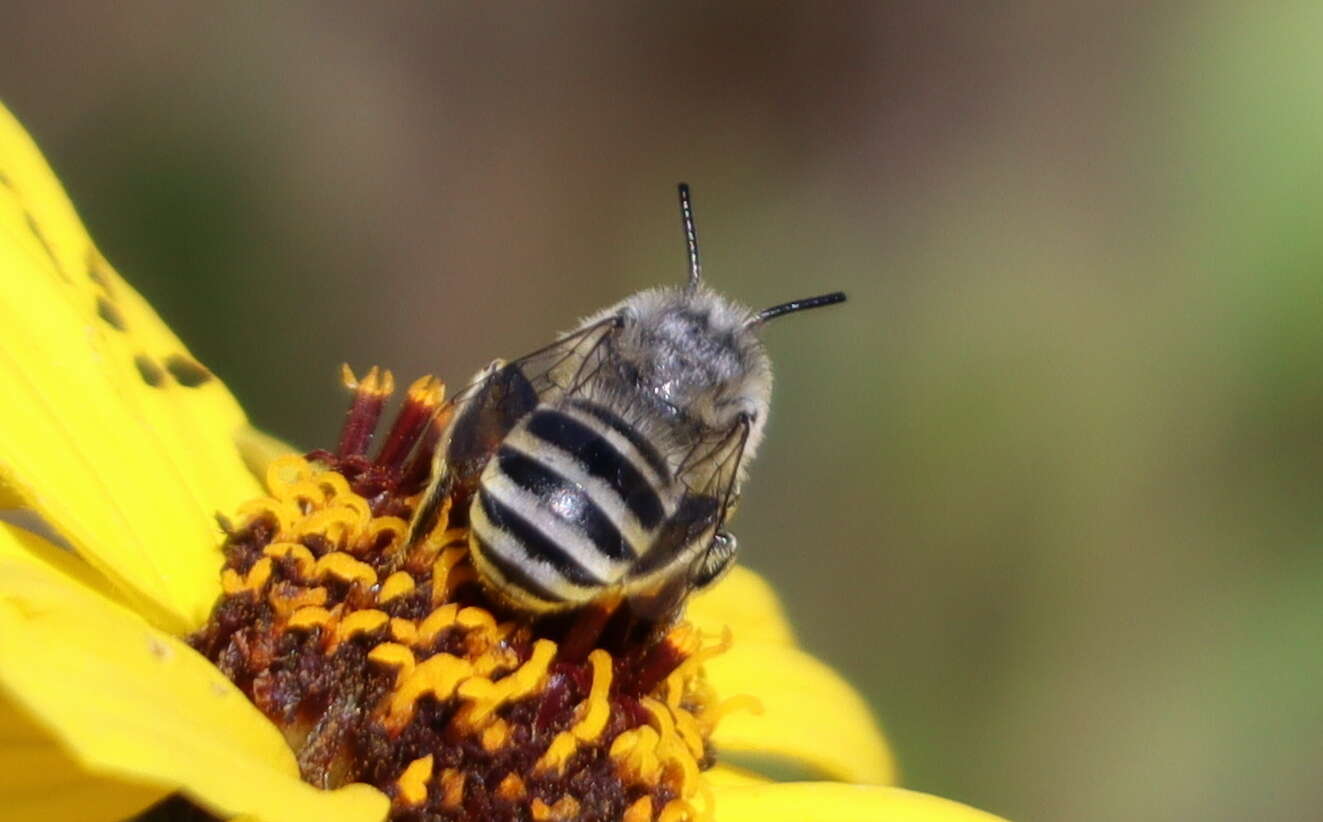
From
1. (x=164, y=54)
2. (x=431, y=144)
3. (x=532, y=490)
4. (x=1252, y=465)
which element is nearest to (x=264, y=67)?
(x=164, y=54)

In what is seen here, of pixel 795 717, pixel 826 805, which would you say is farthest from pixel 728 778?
pixel 795 717

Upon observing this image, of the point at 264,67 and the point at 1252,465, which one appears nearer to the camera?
the point at 1252,465

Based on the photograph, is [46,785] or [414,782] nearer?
[46,785]

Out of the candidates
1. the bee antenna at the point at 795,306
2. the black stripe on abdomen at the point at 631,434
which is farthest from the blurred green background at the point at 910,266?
the black stripe on abdomen at the point at 631,434

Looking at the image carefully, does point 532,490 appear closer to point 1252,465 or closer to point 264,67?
point 1252,465

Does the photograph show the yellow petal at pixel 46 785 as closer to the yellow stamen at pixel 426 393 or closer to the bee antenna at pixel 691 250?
the yellow stamen at pixel 426 393

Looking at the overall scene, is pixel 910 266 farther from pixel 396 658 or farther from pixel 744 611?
pixel 396 658
